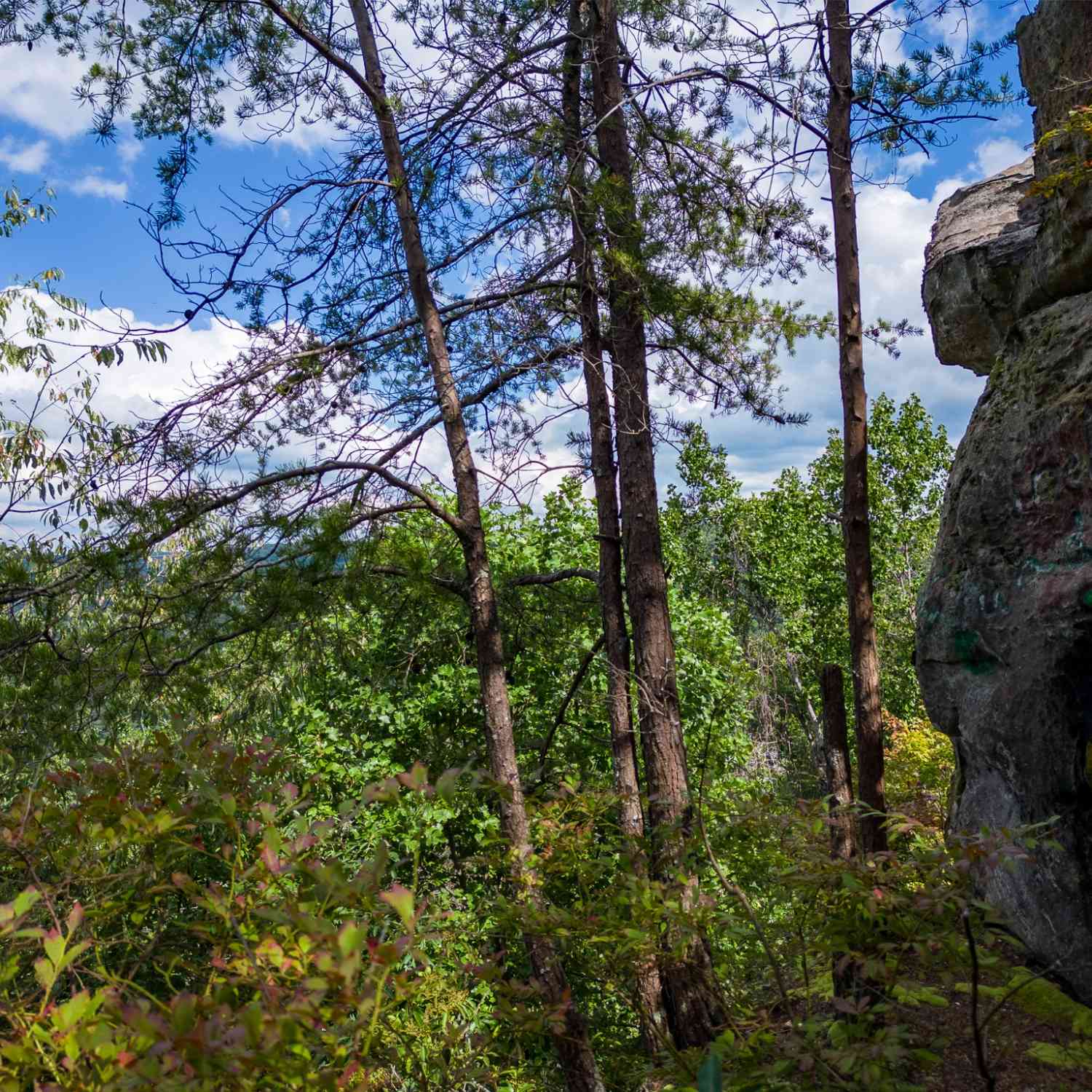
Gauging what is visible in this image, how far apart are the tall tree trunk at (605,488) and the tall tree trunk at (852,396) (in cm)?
140

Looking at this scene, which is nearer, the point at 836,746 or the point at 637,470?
the point at 836,746

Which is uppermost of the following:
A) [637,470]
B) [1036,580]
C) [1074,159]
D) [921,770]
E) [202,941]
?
[1074,159]

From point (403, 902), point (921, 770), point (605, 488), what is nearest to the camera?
point (403, 902)

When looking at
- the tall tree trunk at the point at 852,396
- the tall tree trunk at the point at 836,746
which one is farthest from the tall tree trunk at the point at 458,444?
the tall tree trunk at the point at 852,396

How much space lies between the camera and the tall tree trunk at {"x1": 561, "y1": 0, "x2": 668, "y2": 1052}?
5453 millimetres

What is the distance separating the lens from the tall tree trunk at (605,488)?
215 inches

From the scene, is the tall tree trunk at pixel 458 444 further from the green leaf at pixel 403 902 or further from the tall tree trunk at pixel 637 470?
the green leaf at pixel 403 902

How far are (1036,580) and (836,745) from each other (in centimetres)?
177

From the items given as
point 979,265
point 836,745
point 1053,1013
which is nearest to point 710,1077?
point 1053,1013

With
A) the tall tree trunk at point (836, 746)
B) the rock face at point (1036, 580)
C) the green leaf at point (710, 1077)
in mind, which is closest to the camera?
Result: the green leaf at point (710, 1077)

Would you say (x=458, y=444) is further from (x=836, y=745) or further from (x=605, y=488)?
(x=836, y=745)

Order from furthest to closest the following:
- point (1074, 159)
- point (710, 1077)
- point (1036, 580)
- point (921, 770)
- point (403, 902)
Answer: point (921, 770), point (1074, 159), point (1036, 580), point (403, 902), point (710, 1077)

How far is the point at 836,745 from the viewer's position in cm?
522

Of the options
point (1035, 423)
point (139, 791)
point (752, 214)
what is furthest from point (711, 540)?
point (139, 791)
